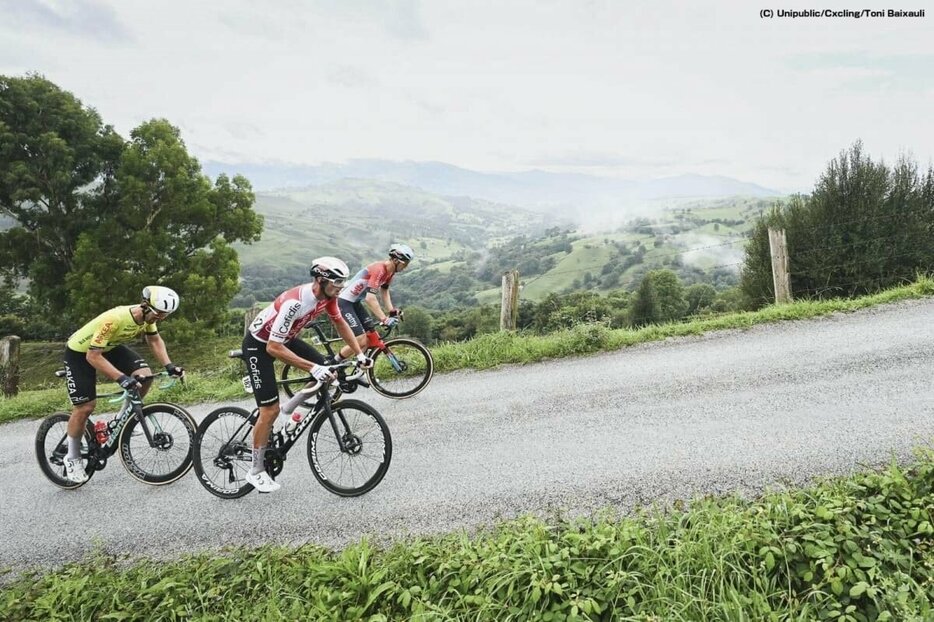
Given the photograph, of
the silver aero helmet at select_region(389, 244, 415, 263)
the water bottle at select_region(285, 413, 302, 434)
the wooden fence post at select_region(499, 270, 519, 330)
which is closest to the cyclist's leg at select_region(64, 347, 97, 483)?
the water bottle at select_region(285, 413, 302, 434)

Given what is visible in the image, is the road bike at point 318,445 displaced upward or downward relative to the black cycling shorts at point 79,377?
downward

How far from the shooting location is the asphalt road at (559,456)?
504 centimetres

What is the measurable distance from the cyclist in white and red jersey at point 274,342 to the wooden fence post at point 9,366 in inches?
439

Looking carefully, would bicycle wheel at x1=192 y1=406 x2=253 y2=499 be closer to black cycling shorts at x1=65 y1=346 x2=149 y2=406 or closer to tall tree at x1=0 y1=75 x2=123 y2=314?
black cycling shorts at x1=65 y1=346 x2=149 y2=406

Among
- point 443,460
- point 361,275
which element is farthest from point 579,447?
point 361,275

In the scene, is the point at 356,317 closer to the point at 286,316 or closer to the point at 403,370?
the point at 403,370

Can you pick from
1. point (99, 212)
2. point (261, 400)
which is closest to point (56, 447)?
point (261, 400)

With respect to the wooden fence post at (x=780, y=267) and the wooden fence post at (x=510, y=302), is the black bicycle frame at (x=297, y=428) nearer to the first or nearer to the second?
the wooden fence post at (x=510, y=302)

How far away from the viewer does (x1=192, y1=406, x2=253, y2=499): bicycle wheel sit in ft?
19.2

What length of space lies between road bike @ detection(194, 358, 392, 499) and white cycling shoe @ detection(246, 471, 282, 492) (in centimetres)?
14

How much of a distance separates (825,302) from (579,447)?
8165 millimetres

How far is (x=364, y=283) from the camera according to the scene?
8156 millimetres

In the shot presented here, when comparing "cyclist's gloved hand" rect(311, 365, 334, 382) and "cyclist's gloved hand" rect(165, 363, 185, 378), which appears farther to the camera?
"cyclist's gloved hand" rect(165, 363, 185, 378)

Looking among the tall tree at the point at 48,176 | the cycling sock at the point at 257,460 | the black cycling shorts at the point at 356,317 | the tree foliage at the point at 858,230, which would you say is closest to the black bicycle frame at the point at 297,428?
the cycling sock at the point at 257,460
